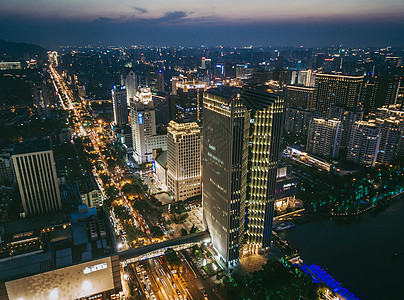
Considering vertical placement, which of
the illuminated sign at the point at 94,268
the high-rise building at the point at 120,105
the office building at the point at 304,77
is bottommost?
the illuminated sign at the point at 94,268

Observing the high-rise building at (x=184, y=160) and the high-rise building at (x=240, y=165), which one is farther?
the high-rise building at (x=184, y=160)

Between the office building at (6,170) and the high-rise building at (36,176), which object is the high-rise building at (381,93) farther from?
the office building at (6,170)

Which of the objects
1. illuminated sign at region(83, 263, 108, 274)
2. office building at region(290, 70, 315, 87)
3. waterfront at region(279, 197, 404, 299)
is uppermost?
office building at region(290, 70, 315, 87)

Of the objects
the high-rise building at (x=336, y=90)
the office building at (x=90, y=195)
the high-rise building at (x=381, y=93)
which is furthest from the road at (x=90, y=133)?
the high-rise building at (x=381, y=93)

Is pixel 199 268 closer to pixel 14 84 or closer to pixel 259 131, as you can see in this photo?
pixel 259 131

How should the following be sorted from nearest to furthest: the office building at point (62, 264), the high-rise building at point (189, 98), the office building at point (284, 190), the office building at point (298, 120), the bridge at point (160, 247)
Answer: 1. the office building at point (62, 264)
2. the bridge at point (160, 247)
3. the office building at point (284, 190)
4. the high-rise building at point (189, 98)
5. the office building at point (298, 120)

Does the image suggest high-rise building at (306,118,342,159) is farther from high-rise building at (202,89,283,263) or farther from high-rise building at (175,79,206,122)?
high-rise building at (202,89,283,263)

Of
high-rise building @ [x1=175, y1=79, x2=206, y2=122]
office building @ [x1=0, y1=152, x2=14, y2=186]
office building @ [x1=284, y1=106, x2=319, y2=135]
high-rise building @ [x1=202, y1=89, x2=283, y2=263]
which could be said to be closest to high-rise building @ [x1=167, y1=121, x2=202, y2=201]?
high-rise building @ [x1=202, y1=89, x2=283, y2=263]
